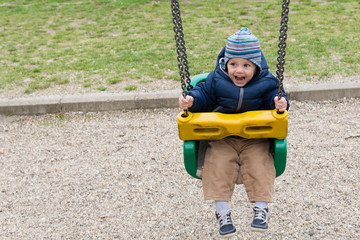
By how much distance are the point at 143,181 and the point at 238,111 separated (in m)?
1.40

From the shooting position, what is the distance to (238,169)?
2650 mm

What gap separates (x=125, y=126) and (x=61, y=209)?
4.81 feet

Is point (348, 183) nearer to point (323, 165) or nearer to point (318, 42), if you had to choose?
point (323, 165)

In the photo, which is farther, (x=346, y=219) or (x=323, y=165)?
(x=323, y=165)

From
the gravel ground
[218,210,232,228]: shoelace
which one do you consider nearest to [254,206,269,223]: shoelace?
[218,210,232,228]: shoelace

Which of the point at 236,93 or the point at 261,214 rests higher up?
the point at 236,93

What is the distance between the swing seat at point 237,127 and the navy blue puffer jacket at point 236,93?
0.18 m

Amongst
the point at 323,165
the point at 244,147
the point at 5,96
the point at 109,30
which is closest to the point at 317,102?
the point at 323,165

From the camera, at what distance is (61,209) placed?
11.7 ft

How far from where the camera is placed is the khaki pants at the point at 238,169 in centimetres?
253

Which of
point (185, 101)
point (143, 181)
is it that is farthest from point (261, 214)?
point (143, 181)

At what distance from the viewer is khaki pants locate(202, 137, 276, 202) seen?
2529mm

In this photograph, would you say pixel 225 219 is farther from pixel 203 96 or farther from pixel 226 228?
pixel 203 96

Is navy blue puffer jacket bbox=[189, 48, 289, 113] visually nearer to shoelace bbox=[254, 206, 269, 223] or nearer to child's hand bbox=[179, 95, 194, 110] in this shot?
child's hand bbox=[179, 95, 194, 110]
